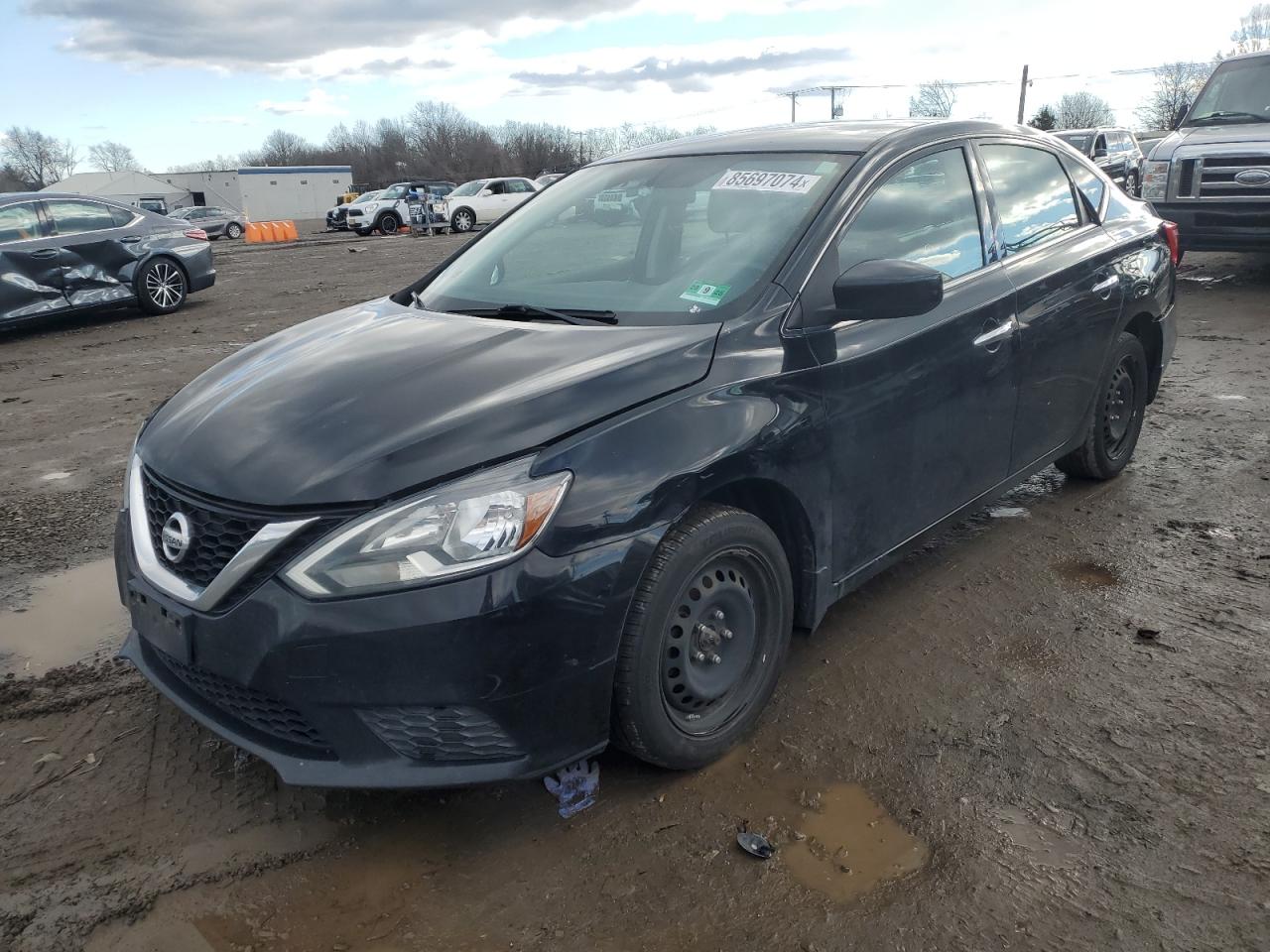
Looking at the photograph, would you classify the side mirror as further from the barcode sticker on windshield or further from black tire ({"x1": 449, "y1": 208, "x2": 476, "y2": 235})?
black tire ({"x1": 449, "y1": 208, "x2": 476, "y2": 235})

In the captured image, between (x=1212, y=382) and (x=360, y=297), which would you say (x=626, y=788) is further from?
(x=360, y=297)

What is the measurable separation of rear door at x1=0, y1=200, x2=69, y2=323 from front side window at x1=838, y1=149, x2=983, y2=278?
33.6 ft

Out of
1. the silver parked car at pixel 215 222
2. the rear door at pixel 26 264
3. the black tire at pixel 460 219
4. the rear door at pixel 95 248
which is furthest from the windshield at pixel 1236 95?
the silver parked car at pixel 215 222

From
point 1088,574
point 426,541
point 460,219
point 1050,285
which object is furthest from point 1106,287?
point 460,219

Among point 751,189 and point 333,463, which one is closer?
point 333,463

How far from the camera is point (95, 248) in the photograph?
436 inches

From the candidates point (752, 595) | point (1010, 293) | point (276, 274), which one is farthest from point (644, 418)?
point (276, 274)

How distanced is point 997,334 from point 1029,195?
884 millimetres

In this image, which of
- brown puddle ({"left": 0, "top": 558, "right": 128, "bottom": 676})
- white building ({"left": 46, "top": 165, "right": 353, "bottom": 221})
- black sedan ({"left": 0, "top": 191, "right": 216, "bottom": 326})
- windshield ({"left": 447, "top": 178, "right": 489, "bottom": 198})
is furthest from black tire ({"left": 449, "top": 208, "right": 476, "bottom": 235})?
white building ({"left": 46, "top": 165, "right": 353, "bottom": 221})

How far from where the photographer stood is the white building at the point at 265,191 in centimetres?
6512

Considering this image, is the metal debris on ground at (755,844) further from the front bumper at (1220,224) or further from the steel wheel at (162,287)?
the steel wheel at (162,287)

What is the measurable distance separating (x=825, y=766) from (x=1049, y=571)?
1.73m

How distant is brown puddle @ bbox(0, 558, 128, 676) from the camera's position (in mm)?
3551

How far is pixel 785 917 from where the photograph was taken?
2.20m
